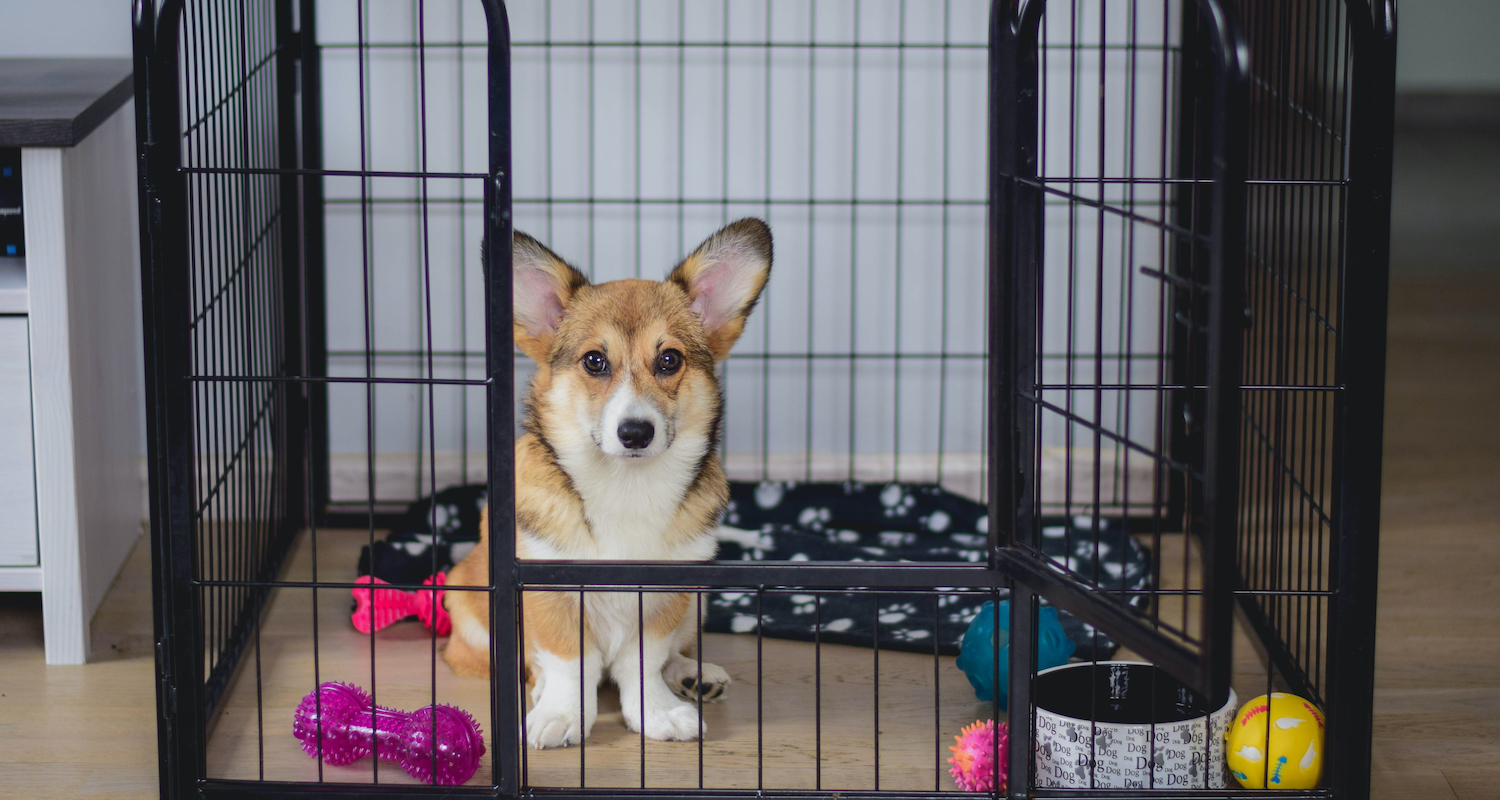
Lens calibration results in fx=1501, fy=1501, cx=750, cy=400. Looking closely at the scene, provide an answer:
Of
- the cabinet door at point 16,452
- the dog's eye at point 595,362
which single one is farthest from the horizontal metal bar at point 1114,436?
the cabinet door at point 16,452

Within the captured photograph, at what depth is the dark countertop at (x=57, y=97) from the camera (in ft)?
8.80

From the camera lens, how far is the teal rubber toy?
2.56 m

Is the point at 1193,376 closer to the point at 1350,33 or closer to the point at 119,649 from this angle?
the point at 1350,33

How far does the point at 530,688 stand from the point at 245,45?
1286 millimetres

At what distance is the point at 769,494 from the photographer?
3.61m

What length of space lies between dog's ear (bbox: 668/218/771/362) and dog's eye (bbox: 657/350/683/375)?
0.10m

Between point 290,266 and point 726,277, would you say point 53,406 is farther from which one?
point 726,277

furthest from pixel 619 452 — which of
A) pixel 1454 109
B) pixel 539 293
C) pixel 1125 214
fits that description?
pixel 1454 109

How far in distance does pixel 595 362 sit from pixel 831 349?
1.37 m

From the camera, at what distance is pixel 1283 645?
8.96ft

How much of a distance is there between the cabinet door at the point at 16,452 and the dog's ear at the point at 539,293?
1.02 metres

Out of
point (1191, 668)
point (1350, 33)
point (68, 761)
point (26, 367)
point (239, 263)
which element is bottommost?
point (68, 761)

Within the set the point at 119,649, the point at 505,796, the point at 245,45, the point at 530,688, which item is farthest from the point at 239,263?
the point at 505,796

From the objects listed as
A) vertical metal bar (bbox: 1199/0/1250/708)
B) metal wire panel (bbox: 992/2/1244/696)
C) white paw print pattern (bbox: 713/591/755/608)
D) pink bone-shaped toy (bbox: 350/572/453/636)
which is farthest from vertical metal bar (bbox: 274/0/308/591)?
vertical metal bar (bbox: 1199/0/1250/708)
